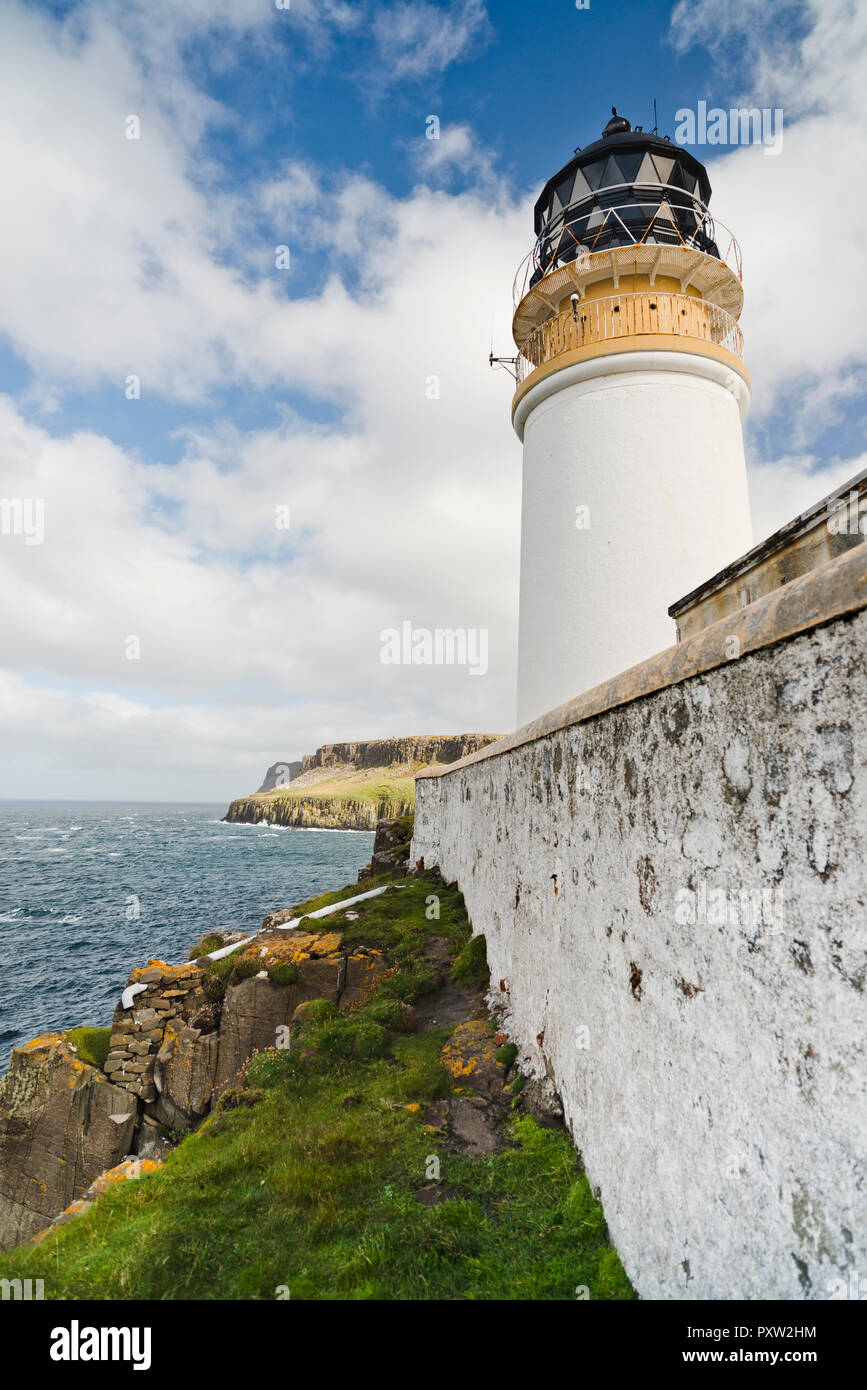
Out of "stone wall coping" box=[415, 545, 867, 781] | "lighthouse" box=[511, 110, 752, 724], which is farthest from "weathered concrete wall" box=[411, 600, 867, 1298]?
"lighthouse" box=[511, 110, 752, 724]

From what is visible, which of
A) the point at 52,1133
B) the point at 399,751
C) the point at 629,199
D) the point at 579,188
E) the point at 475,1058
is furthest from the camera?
the point at 399,751

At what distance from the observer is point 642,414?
406 inches

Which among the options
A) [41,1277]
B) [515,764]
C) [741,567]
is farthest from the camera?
[515,764]

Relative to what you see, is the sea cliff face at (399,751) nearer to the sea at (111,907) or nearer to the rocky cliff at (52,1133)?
the sea at (111,907)

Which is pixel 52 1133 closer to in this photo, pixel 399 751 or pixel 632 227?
pixel 632 227

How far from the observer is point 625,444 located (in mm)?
10273

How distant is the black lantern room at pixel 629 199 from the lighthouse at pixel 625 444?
6cm

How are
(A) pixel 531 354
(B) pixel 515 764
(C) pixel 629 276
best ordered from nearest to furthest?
(B) pixel 515 764 < (C) pixel 629 276 < (A) pixel 531 354

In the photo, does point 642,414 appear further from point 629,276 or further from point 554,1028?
point 554,1028

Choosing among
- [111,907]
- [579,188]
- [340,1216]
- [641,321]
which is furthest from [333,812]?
[340,1216]

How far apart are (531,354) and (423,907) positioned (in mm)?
11251

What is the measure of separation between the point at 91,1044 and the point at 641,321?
54.4ft

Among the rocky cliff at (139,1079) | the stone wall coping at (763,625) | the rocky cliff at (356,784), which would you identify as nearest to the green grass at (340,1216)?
the stone wall coping at (763,625)
